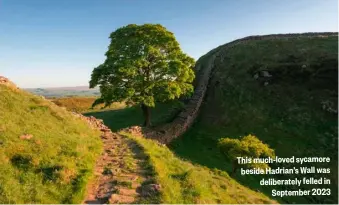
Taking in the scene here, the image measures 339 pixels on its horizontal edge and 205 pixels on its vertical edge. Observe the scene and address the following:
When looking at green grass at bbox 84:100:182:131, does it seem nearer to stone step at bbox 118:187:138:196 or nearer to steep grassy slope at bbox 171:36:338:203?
steep grassy slope at bbox 171:36:338:203

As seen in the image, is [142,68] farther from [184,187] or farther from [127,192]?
[127,192]

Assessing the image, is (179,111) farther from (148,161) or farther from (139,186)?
(139,186)

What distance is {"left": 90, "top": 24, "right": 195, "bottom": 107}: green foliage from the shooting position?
102 feet

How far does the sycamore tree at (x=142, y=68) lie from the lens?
102 ft

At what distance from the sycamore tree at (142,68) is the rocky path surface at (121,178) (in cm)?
1150

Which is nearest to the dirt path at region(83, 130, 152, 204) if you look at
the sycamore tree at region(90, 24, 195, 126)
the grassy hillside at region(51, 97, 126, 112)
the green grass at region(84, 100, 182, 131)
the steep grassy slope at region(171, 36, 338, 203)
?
the steep grassy slope at region(171, 36, 338, 203)

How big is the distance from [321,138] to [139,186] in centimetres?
2778

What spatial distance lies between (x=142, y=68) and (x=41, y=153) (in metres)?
20.3

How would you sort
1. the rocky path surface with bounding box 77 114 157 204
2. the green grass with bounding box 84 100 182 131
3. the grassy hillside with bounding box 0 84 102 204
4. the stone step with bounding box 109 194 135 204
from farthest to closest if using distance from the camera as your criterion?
the green grass with bounding box 84 100 182 131
the rocky path surface with bounding box 77 114 157 204
the grassy hillside with bounding box 0 84 102 204
the stone step with bounding box 109 194 135 204

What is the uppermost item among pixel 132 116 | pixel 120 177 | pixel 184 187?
pixel 132 116

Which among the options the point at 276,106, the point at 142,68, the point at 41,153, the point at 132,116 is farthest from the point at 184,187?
the point at 132,116

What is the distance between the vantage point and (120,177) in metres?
14.5

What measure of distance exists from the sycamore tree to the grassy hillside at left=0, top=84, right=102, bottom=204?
9.07 metres

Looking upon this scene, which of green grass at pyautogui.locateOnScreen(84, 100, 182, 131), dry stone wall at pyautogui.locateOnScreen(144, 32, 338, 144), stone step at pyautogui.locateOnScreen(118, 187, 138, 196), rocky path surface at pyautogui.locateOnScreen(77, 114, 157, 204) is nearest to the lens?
rocky path surface at pyautogui.locateOnScreen(77, 114, 157, 204)
